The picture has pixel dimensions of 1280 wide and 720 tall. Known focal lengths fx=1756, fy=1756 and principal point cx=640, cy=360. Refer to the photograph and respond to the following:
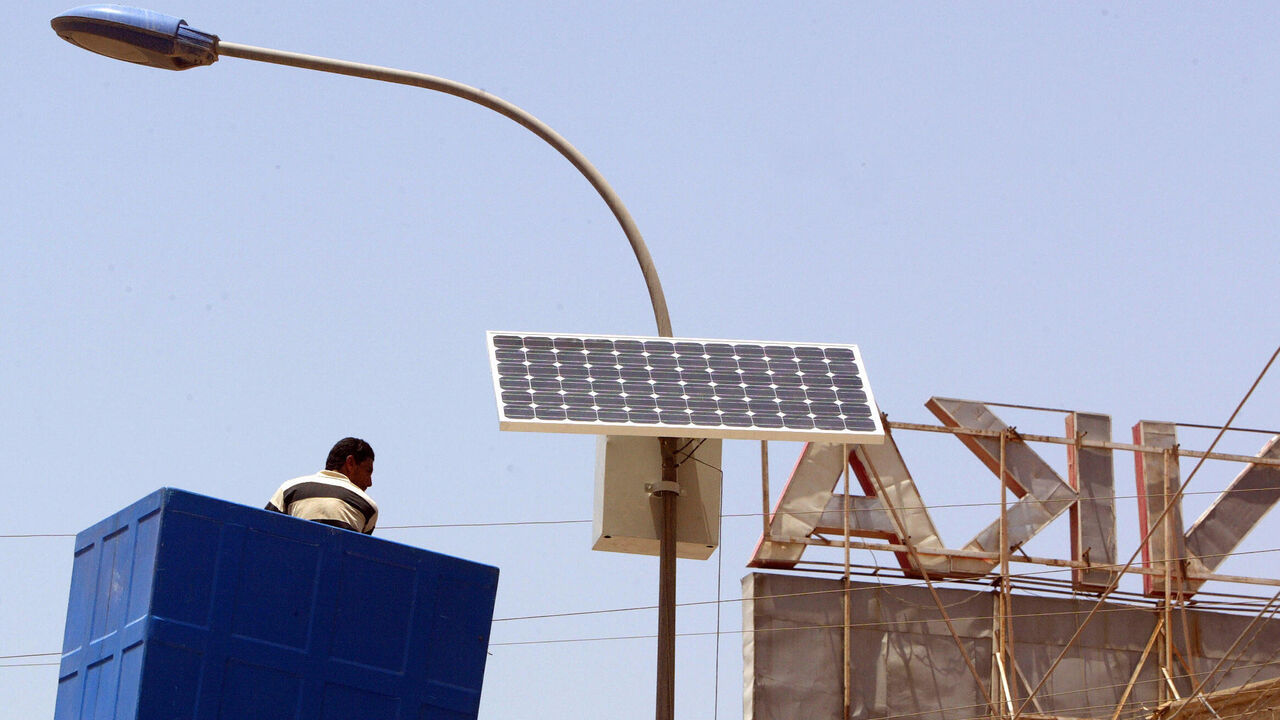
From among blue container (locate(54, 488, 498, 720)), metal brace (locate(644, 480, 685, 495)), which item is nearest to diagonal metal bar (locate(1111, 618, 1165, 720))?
metal brace (locate(644, 480, 685, 495))

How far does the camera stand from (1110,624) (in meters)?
22.1

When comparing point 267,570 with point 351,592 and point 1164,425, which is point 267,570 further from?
point 1164,425

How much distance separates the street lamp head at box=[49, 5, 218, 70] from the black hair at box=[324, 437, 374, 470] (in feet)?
11.1

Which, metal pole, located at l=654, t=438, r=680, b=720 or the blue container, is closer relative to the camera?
the blue container

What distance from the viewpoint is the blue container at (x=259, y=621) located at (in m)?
8.48

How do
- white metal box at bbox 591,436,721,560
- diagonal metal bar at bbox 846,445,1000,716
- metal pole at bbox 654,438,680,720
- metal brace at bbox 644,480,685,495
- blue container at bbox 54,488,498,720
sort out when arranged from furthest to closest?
diagonal metal bar at bbox 846,445,1000,716 → white metal box at bbox 591,436,721,560 → metal brace at bbox 644,480,685,495 → metal pole at bbox 654,438,680,720 → blue container at bbox 54,488,498,720

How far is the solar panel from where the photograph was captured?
10367mm

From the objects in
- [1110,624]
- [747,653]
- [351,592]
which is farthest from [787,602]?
[351,592]

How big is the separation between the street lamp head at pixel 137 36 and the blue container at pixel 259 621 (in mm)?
3642

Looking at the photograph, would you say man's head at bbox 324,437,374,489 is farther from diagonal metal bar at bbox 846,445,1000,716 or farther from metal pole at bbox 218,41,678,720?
diagonal metal bar at bbox 846,445,1000,716

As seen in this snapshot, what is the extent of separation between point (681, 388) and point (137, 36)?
14.2ft

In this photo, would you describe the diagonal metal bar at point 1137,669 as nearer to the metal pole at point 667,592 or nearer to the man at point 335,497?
the metal pole at point 667,592

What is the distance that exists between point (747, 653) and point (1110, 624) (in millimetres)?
4795

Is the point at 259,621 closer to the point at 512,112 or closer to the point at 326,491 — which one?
the point at 326,491
